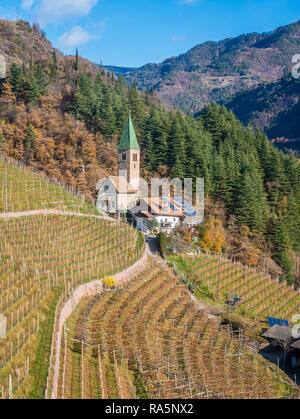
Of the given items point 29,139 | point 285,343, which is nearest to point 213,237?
point 285,343

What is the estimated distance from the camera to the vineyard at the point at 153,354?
14.4 metres

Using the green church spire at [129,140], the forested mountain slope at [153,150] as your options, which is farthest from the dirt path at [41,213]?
the green church spire at [129,140]

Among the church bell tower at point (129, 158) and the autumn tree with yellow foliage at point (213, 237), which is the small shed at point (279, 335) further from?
the church bell tower at point (129, 158)

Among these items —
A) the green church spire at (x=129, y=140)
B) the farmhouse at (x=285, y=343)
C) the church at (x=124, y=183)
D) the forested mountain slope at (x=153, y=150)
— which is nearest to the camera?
the farmhouse at (x=285, y=343)

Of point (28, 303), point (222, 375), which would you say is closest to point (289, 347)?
→ point (222, 375)

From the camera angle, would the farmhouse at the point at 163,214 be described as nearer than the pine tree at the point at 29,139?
Yes

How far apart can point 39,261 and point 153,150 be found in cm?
3031

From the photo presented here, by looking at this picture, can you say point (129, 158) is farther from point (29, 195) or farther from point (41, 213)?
point (41, 213)

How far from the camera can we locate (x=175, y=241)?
33844 millimetres

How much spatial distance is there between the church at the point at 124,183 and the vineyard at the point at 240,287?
1125 cm

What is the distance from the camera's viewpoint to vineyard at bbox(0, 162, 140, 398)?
1274 centimetres
